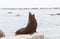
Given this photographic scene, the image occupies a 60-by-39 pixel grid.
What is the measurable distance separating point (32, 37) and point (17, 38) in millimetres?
504

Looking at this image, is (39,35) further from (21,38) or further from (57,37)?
(57,37)

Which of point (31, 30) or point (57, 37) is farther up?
point (31, 30)

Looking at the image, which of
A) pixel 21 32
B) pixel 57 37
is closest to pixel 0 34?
pixel 21 32

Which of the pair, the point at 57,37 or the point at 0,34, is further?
the point at 57,37

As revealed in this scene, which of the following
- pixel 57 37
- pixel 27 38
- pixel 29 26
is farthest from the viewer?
pixel 57 37

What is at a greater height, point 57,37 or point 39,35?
point 39,35

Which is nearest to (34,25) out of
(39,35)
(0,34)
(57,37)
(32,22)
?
(32,22)

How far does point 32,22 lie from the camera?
945cm

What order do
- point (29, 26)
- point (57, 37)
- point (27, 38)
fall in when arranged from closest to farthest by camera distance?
point (27, 38) → point (29, 26) → point (57, 37)

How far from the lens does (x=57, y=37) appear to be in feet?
39.7

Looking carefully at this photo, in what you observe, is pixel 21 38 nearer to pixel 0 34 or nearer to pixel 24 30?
pixel 24 30

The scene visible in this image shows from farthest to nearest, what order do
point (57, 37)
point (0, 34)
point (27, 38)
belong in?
point (57, 37) → point (0, 34) → point (27, 38)

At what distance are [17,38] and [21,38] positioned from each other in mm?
131

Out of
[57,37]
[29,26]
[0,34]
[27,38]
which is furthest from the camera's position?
[57,37]
